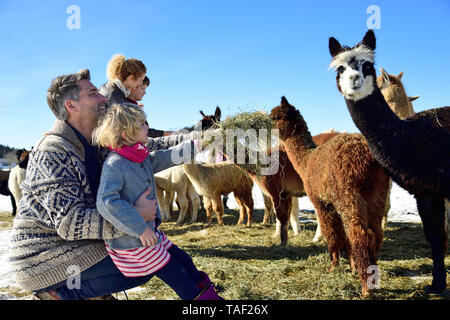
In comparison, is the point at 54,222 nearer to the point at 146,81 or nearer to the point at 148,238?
the point at 148,238

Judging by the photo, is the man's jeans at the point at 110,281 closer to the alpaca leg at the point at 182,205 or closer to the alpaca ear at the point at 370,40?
the alpaca ear at the point at 370,40

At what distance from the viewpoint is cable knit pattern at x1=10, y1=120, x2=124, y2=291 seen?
2.02 metres

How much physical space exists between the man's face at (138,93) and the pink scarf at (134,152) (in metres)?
1.34

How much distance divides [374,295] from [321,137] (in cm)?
428

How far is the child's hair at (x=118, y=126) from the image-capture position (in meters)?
2.16

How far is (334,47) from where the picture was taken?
3268mm

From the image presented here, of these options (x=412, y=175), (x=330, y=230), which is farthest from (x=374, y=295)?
(x=412, y=175)

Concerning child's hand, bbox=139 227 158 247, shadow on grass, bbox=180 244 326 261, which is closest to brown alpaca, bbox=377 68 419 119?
shadow on grass, bbox=180 244 326 261

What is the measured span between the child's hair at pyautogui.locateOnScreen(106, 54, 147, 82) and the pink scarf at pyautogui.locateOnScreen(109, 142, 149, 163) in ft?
4.57

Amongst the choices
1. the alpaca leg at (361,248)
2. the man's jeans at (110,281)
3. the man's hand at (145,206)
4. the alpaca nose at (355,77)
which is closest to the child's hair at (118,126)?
Answer: the man's hand at (145,206)

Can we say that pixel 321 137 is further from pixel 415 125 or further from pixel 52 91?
pixel 52 91

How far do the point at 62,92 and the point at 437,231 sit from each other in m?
3.91

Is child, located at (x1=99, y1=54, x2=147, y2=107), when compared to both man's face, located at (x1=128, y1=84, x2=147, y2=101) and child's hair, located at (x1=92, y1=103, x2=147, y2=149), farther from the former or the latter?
child's hair, located at (x1=92, y1=103, x2=147, y2=149)
